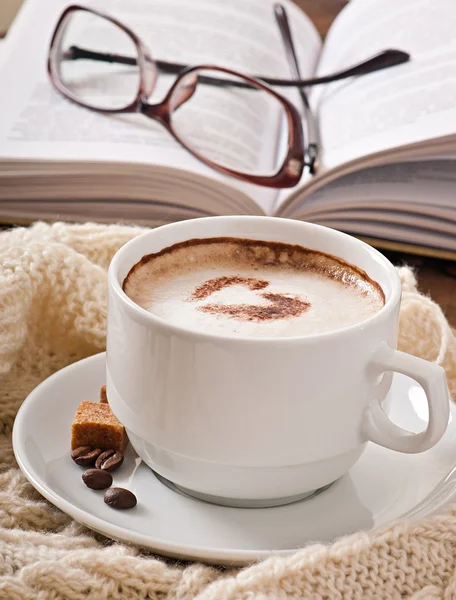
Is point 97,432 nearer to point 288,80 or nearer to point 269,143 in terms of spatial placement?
point 269,143

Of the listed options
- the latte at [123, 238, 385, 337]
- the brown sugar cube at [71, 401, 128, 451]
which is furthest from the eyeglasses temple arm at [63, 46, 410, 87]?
the brown sugar cube at [71, 401, 128, 451]

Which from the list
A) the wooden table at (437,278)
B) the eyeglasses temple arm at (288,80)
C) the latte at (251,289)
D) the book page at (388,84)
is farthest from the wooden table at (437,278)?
the eyeglasses temple arm at (288,80)

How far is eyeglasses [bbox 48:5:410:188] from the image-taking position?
124cm

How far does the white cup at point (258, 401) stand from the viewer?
0.55 metres

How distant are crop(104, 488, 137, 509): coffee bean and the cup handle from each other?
0.59 feet

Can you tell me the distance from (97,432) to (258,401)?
0.58 ft

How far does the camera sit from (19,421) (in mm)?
685

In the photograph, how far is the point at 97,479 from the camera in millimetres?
627

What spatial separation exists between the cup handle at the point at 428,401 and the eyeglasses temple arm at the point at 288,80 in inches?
39.7

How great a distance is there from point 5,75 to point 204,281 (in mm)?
900

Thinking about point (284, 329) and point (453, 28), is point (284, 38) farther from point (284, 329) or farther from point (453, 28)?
point (284, 329)

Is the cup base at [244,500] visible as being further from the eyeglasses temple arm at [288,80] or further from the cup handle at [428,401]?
the eyeglasses temple arm at [288,80]

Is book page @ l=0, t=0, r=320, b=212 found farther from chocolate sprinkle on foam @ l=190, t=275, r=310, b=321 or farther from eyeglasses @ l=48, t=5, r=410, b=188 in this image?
chocolate sprinkle on foam @ l=190, t=275, r=310, b=321

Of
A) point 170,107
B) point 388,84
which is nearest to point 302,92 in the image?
point 388,84
